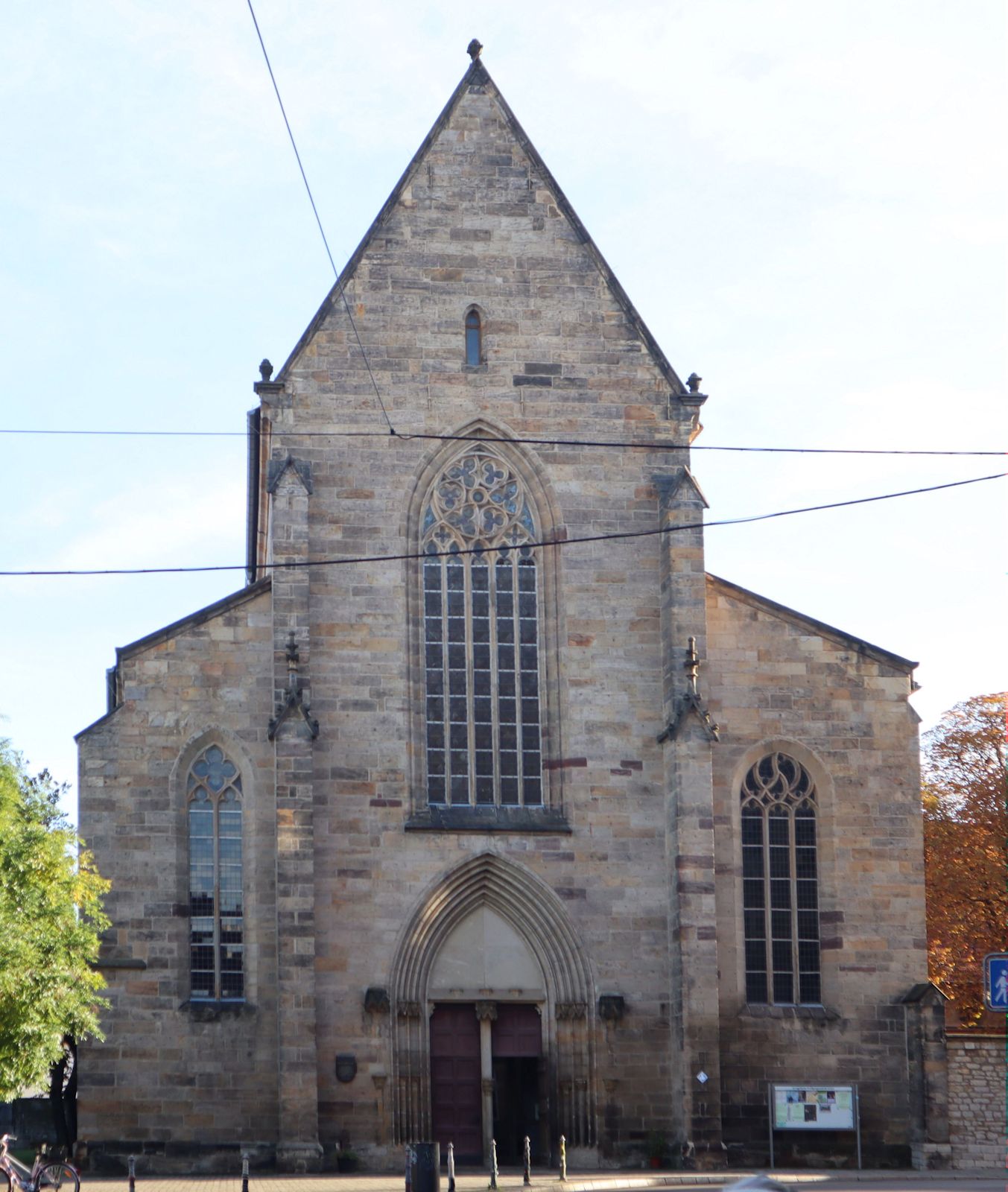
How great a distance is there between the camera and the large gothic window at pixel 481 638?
34594mm

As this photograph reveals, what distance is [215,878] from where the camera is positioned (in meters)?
33.5

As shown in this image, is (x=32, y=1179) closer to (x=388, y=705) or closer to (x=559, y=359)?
(x=388, y=705)

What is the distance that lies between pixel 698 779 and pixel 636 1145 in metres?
6.09

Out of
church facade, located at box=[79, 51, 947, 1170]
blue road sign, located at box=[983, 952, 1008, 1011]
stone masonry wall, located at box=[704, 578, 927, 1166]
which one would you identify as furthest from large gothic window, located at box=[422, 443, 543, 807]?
blue road sign, located at box=[983, 952, 1008, 1011]

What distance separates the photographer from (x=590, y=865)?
34219 millimetres

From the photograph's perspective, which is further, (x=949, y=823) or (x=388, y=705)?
(x=949, y=823)

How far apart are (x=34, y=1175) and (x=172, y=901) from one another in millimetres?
7313

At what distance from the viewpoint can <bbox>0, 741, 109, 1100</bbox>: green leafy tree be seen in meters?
28.0

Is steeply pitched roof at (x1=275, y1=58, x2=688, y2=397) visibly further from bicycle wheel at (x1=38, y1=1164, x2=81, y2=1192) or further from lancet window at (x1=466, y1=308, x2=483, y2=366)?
bicycle wheel at (x1=38, y1=1164, x2=81, y2=1192)

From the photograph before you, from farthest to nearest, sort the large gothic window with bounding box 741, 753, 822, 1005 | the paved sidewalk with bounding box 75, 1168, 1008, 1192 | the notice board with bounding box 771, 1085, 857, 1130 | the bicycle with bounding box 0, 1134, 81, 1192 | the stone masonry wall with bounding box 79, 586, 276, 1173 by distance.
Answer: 1. the large gothic window with bounding box 741, 753, 822, 1005
2. the notice board with bounding box 771, 1085, 857, 1130
3. the stone masonry wall with bounding box 79, 586, 276, 1173
4. the paved sidewalk with bounding box 75, 1168, 1008, 1192
5. the bicycle with bounding box 0, 1134, 81, 1192

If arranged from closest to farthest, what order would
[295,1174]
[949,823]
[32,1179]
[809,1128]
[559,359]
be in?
[32,1179], [295,1174], [809,1128], [559,359], [949,823]

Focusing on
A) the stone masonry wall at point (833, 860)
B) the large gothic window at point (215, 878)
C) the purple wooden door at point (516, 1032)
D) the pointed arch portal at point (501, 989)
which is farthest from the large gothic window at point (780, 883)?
the large gothic window at point (215, 878)

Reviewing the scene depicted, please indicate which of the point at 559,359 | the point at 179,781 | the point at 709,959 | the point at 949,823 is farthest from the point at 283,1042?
the point at 949,823

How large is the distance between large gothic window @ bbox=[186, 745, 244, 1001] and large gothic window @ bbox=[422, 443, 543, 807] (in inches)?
133
